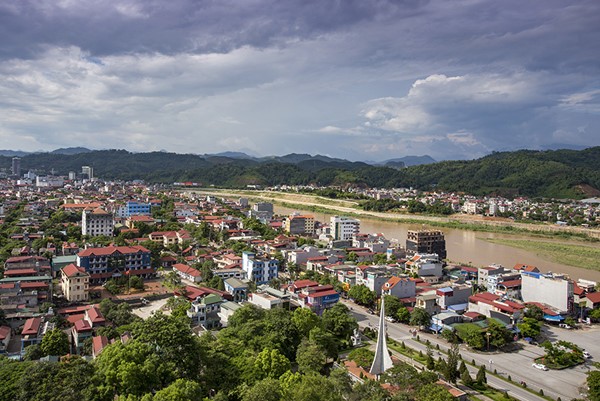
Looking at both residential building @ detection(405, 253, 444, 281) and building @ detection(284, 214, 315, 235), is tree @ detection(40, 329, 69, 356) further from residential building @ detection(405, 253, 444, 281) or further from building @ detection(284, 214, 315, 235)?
building @ detection(284, 214, 315, 235)

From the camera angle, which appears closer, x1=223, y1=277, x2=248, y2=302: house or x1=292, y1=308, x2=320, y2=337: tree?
x1=292, y1=308, x2=320, y2=337: tree

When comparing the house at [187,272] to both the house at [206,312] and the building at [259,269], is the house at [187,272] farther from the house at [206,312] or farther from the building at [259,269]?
the house at [206,312]

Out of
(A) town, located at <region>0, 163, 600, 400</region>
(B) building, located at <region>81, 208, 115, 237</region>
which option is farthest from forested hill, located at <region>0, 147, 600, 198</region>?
(B) building, located at <region>81, 208, 115, 237</region>

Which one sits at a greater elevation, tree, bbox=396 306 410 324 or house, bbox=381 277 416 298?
house, bbox=381 277 416 298

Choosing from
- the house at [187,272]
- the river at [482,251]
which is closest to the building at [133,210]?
the house at [187,272]

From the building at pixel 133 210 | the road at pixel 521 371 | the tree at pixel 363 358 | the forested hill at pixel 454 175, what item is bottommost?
the road at pixel 521 371

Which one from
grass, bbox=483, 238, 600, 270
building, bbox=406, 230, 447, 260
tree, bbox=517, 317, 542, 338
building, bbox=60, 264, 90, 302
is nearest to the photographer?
tree, bbox=517, 317, 542, 338
